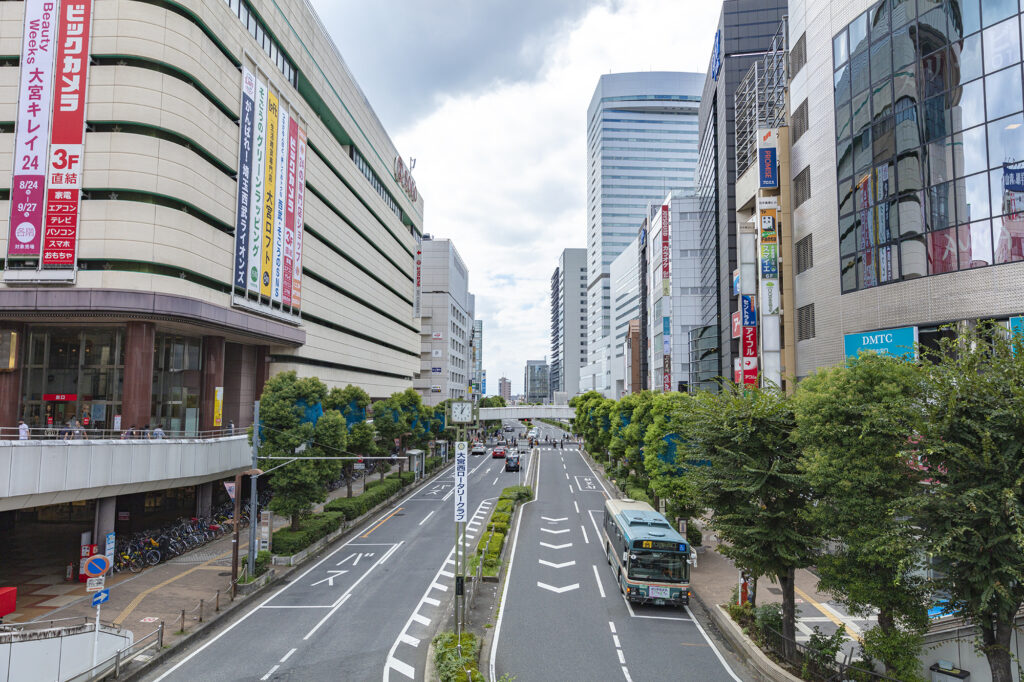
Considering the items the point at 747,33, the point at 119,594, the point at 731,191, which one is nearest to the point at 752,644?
the point at 119,594

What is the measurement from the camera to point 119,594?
76.7ft

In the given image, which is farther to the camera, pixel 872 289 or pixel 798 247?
pixel 798 247

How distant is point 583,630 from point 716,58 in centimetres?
6821

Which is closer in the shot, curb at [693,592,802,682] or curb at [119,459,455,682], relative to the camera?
curb at [693,592,802,682]

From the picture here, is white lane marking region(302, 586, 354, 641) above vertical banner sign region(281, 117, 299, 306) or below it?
below

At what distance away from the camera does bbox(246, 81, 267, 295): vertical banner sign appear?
135 feet

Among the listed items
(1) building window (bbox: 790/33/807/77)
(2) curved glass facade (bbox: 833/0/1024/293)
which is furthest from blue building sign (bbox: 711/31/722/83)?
(2) curved glass facade (bbox: 833/0/1024/293)

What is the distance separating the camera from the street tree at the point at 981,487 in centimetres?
1075

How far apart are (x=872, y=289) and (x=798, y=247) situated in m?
9.33

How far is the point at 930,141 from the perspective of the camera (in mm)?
28297

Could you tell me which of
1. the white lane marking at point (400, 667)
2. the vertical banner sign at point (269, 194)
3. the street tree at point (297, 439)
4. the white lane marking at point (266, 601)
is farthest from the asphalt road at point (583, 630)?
the vertical banner sign at point (269, 194)

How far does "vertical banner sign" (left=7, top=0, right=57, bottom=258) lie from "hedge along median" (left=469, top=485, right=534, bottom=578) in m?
27.3

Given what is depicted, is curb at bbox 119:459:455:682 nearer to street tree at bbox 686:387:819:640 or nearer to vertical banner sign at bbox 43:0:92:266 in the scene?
street tree at bbox 686:387:819:640

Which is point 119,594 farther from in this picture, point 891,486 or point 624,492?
point 624,492
